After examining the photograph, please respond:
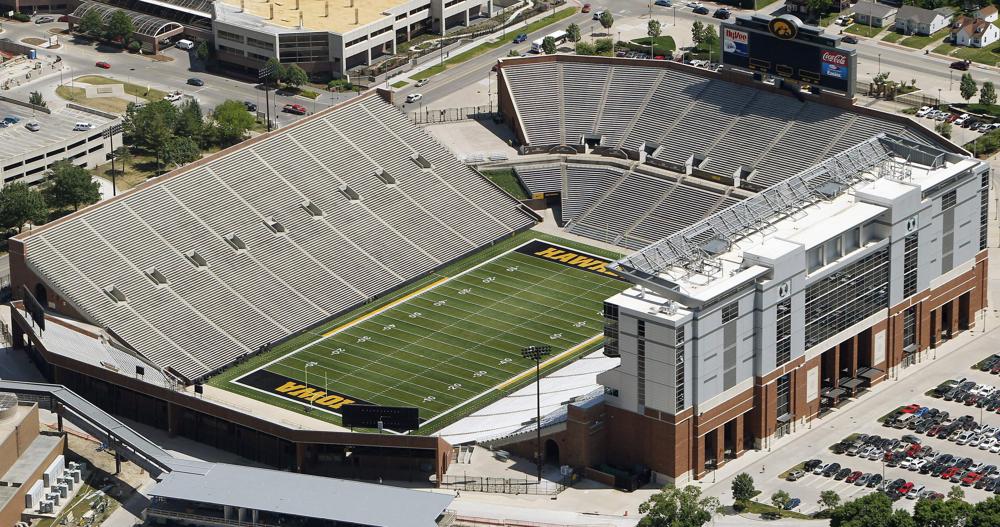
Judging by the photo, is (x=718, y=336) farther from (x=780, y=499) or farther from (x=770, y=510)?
(x=770, y=510)

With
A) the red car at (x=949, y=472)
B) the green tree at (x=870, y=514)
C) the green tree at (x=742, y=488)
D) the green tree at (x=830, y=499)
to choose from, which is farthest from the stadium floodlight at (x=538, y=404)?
the red car at (x=949, y=472)

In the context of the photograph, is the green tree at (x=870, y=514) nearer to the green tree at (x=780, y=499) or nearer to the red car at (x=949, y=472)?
the green tree at (x=780, y=499)

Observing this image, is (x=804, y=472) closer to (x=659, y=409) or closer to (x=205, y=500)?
(x=659, y=409)

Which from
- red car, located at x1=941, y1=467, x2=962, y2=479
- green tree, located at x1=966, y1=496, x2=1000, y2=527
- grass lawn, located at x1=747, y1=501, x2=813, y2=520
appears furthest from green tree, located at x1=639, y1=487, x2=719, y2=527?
red car, located at x1=941, y1=467, x2=962, y2=479

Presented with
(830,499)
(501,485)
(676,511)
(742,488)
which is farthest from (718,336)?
(501,485)

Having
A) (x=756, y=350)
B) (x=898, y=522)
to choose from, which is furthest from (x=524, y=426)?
(x=898, y=522)

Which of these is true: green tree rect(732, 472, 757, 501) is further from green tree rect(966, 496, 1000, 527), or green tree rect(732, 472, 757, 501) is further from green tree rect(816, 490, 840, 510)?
green tree rect(966, 496, 1000, 527)
